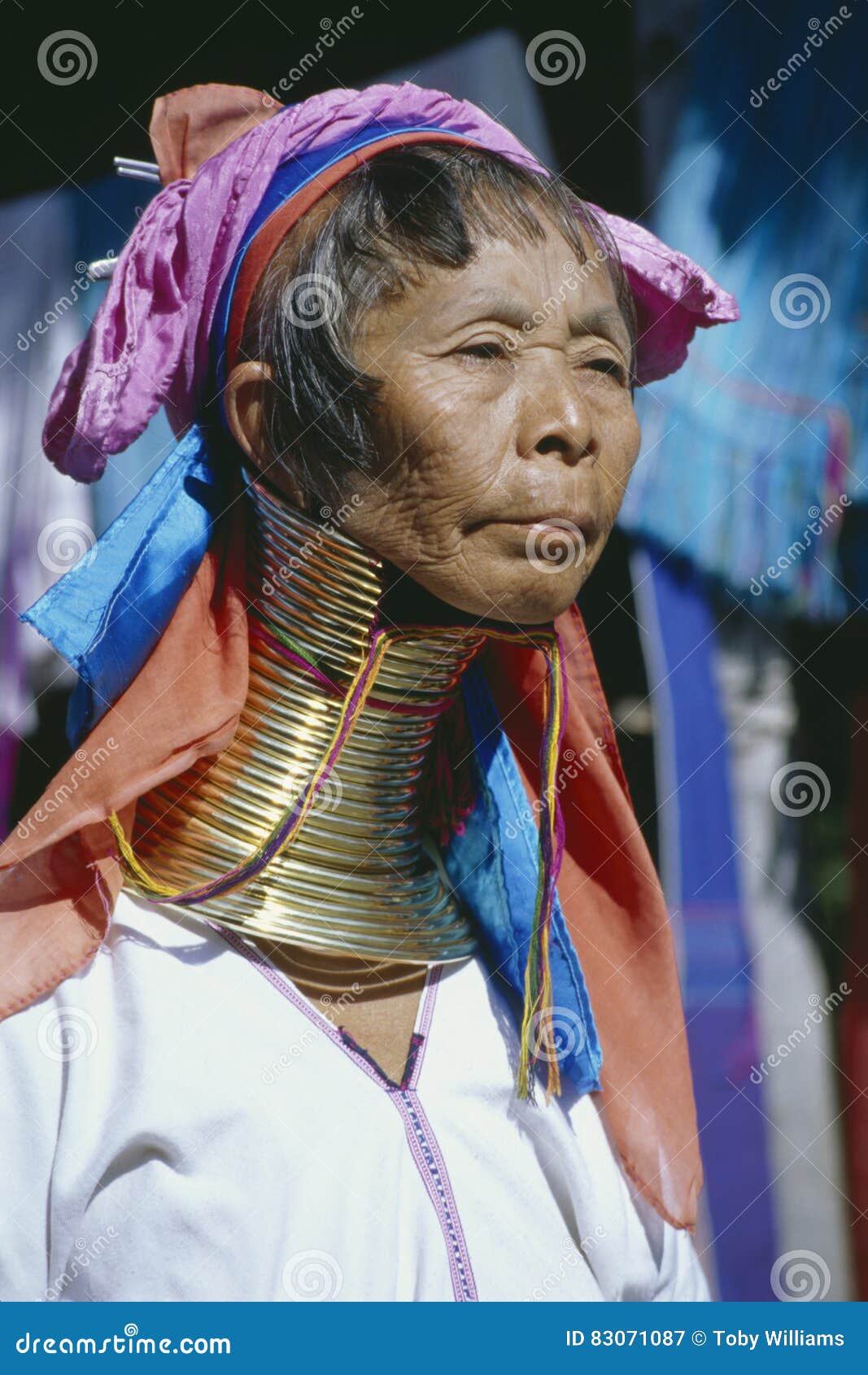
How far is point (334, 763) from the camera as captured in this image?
1.73m

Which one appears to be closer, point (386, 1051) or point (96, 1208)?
point (96, 1208)

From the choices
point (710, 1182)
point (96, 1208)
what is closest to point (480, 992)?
point (96, 1208)

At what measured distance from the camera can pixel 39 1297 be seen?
1.57 meters

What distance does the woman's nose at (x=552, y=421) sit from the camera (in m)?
1.57

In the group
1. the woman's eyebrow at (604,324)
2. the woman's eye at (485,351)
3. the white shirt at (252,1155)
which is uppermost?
the woman's eyebrow at (604,324)

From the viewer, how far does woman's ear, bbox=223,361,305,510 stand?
1.71m

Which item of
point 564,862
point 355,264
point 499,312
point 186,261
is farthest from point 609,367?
point 564,862

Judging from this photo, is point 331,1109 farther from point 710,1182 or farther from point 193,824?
point 710,1182

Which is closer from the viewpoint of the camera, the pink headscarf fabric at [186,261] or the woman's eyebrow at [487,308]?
the woman's eyebrow at [487,308]

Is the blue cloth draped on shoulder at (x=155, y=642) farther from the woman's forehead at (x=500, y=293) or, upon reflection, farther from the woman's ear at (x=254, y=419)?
the woman's forehead at (x=500, y=293)

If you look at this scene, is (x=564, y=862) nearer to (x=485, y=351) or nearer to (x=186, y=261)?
(x=485, y=351)

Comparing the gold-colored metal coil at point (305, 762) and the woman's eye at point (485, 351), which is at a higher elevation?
the woman's eye at point (485, 351)

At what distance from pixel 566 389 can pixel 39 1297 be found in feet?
3.67

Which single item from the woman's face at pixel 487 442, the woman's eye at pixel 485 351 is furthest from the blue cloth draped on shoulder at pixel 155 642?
the woman's eye at pixel 485 351
